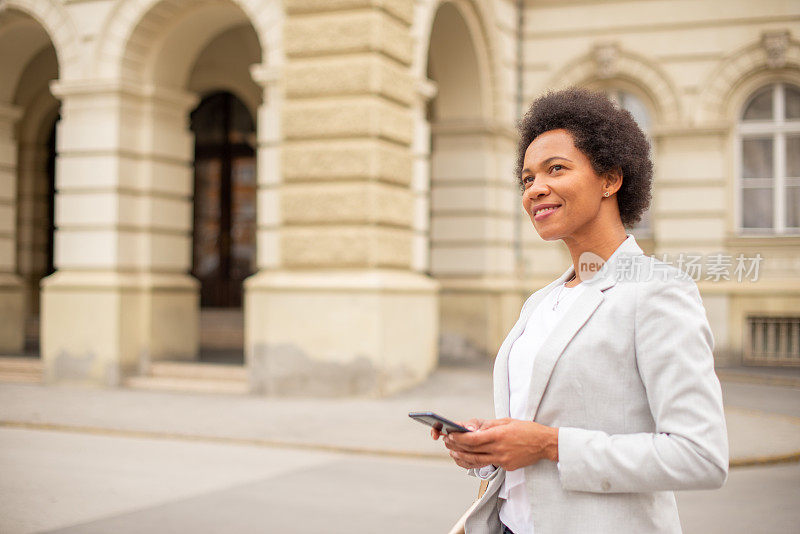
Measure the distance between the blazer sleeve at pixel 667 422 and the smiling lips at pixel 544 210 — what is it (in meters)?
0.31

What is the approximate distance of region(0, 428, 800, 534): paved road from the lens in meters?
5.88

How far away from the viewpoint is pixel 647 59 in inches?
642

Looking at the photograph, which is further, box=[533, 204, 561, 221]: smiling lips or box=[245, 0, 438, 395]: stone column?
box=[245, 0, 438, 395]: stone column

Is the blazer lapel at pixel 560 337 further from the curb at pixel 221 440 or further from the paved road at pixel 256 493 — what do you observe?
the curb at pixel 221 440

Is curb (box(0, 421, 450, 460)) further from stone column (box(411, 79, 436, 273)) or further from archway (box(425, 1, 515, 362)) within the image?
archway (box(425, 1, 515, 362))

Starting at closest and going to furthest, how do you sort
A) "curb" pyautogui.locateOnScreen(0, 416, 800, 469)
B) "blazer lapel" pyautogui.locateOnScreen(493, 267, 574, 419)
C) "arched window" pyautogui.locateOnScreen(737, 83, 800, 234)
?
"blazer lapel" pyautogui.locateOnScreen(493, 267, 574, 419) < "curb" pyautogui.locateOnScreen(0, 416, 800, 469) < "arched window" pyautogui.locateOnScreen(737, 83, 800, 234)

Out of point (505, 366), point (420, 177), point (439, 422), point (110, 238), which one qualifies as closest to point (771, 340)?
point (420, 177)

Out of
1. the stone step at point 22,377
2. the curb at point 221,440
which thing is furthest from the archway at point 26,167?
the curb at point 221,440

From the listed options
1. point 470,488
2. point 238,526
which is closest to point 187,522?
point 238,526

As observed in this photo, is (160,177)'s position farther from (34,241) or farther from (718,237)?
(718,237)

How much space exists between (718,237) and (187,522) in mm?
12417

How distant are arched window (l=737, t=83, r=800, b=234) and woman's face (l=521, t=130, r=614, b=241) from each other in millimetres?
14896

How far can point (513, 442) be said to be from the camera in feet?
6.68

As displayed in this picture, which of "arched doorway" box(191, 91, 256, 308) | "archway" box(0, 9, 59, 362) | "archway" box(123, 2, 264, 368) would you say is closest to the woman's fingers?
"archway" box(123, 2, 264, 368)
